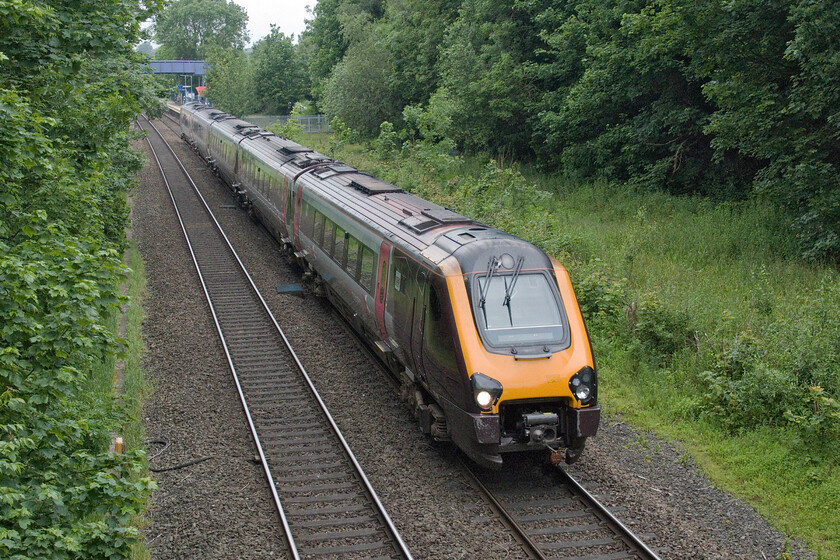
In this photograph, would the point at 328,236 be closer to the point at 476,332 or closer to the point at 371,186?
the point at 371,186

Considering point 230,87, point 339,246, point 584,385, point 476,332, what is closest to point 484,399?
point 476,332

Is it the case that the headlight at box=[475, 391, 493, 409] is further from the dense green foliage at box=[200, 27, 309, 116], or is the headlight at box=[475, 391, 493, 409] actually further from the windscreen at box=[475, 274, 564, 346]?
the dense green foliage at box=[200, 27, 309, 116]

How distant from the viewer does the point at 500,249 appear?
31.9 ft

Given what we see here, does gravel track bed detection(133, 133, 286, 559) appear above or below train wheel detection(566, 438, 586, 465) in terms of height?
below

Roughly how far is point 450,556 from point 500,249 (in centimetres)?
382

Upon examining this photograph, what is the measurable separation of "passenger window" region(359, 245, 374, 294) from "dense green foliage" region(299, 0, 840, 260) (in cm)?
989

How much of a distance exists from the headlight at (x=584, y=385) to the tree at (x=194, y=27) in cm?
11349

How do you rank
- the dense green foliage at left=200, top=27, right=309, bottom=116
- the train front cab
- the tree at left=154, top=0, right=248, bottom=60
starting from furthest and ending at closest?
the tree at left=154, top=0, right=248, bottom=60, the dense green foliage at left=200, top=27, right=309, bottom=116, the train front cab

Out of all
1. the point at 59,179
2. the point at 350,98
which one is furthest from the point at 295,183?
the point at 350,98

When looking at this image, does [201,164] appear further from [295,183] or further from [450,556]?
[450,556]

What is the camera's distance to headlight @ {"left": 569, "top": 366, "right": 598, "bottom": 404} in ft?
29.2

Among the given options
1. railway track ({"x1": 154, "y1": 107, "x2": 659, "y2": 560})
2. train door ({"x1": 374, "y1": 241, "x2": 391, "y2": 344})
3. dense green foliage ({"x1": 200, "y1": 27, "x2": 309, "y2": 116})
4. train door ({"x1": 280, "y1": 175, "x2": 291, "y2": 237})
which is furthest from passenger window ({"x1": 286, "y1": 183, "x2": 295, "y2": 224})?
dense green foliage ({"x1": 200, "y1": 27, "x2": 309, "y2": 116})

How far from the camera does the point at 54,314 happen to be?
24.0 ft

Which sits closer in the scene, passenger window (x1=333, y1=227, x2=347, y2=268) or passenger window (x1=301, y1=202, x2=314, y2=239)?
passenger window (x1=333, y1=227, x2=347, y2=268)
